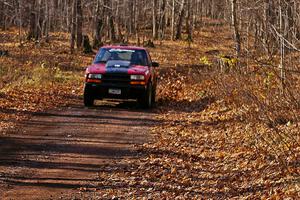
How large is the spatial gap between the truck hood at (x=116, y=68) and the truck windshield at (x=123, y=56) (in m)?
0.39

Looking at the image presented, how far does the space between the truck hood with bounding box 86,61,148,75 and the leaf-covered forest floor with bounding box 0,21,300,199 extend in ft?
5.00

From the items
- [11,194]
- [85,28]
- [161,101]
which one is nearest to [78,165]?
[11,194]

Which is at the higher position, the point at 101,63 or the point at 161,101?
the point at 101,63

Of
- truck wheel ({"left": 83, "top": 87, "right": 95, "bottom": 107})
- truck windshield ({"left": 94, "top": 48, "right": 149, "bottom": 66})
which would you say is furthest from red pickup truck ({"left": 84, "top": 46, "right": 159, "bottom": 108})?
truck windshield ({"left": 94, "top": 48, "right": 149, "bottom": 66})

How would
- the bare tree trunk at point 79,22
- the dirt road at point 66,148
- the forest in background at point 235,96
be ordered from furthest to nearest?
1. the bare tree trunk at point 79,22
2. the forest in background at point 235,96
3. the dirt road at point 66,148

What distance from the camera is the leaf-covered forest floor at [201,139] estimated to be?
8.58m

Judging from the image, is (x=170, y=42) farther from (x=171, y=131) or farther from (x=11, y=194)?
(x=11, y=194)

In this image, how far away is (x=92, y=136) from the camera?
13.2 meters

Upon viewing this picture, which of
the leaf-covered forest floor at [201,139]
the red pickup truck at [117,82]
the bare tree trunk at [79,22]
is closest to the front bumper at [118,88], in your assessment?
the red pickup truck at [117,82]

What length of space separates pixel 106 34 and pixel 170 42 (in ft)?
21.6

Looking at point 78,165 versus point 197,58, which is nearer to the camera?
point 78,165

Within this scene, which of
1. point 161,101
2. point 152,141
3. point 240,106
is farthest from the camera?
point 161,101

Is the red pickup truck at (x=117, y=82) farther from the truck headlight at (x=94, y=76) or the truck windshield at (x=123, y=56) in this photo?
the truck windshield at (x=123, y=56)

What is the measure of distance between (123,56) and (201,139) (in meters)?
6.23
